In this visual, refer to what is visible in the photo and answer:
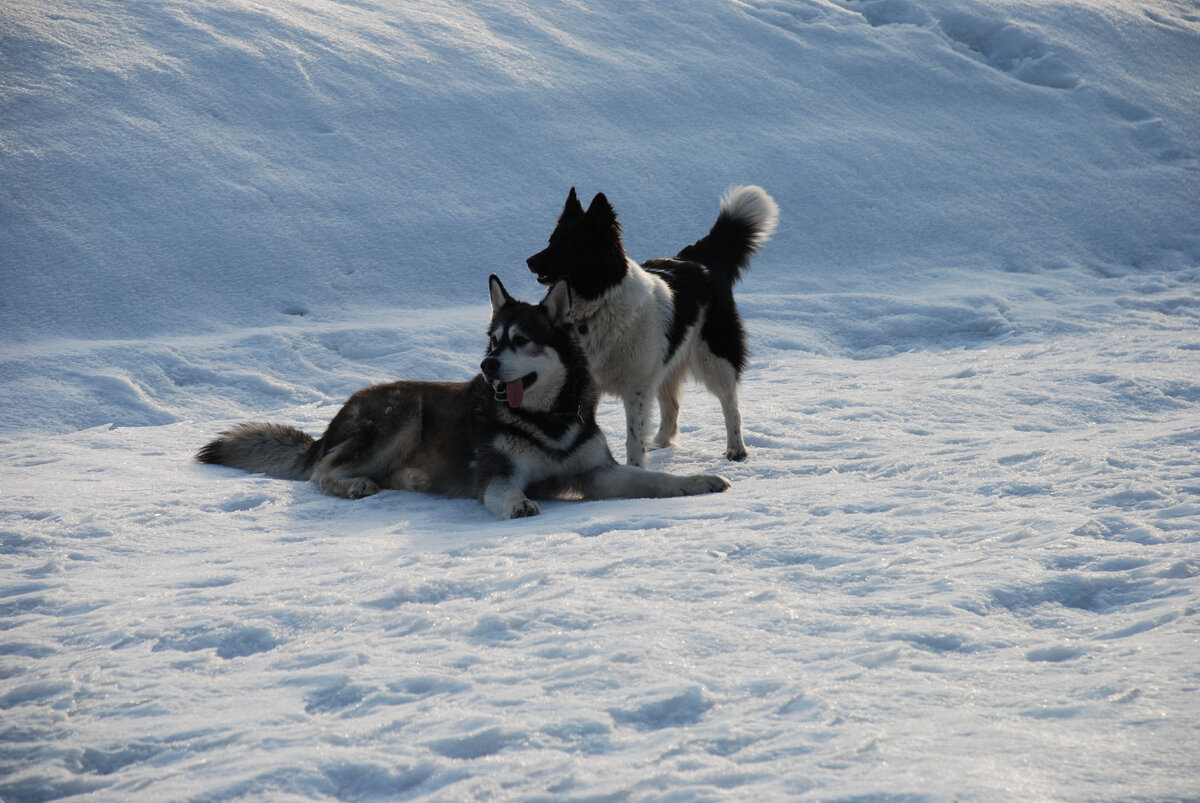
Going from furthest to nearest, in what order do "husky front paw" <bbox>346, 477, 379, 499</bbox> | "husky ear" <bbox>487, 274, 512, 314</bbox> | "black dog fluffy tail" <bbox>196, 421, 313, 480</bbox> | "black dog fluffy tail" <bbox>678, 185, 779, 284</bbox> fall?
1. "black dog fluffy tail" <bbox>678, 185, 779, 284</bbox>
2. "black dog fluffy tail" <bbox>196, 421, 313, 480</bbox>
3. "husky ear" <bbox>487, 274, 512, 314</bbox>
4. "husky front paw" <bbox>346, 477, 379, 499</bbox>

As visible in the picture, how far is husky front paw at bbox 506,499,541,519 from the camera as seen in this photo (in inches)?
168

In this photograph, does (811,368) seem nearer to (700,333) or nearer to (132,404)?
(700,333)

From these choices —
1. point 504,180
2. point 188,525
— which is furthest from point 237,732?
point 504,180

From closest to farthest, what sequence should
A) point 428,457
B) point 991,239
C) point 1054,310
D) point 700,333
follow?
point 428,457, point 700,333, point 1054,310, point 991,239

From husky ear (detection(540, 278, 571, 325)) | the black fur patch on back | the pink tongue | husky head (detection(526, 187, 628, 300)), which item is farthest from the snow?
husky head (detection(526, 187, 628, 300))

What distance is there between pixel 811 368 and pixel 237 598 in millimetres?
5701

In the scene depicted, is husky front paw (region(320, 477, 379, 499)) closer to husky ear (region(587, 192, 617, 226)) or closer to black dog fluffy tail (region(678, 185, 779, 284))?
husky ear (region(587, 192, 617, 226))

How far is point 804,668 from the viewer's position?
246 cm

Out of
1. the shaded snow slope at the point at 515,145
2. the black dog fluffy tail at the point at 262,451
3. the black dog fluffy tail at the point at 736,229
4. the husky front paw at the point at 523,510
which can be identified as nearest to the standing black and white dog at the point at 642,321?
the black dog fluffy tail at the point at 736,229

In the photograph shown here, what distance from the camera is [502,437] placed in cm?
465

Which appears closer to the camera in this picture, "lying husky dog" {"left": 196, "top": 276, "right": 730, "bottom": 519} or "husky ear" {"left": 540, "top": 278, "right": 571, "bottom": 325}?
"lying husky dog" {"left": 196, "top": 276, "right": 730, "bottom": 519}

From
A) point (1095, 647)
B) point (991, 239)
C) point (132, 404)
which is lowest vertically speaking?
point (132, 404)

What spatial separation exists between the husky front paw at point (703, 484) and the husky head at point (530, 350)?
2.59ft

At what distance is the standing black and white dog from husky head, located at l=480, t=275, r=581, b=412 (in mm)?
500
